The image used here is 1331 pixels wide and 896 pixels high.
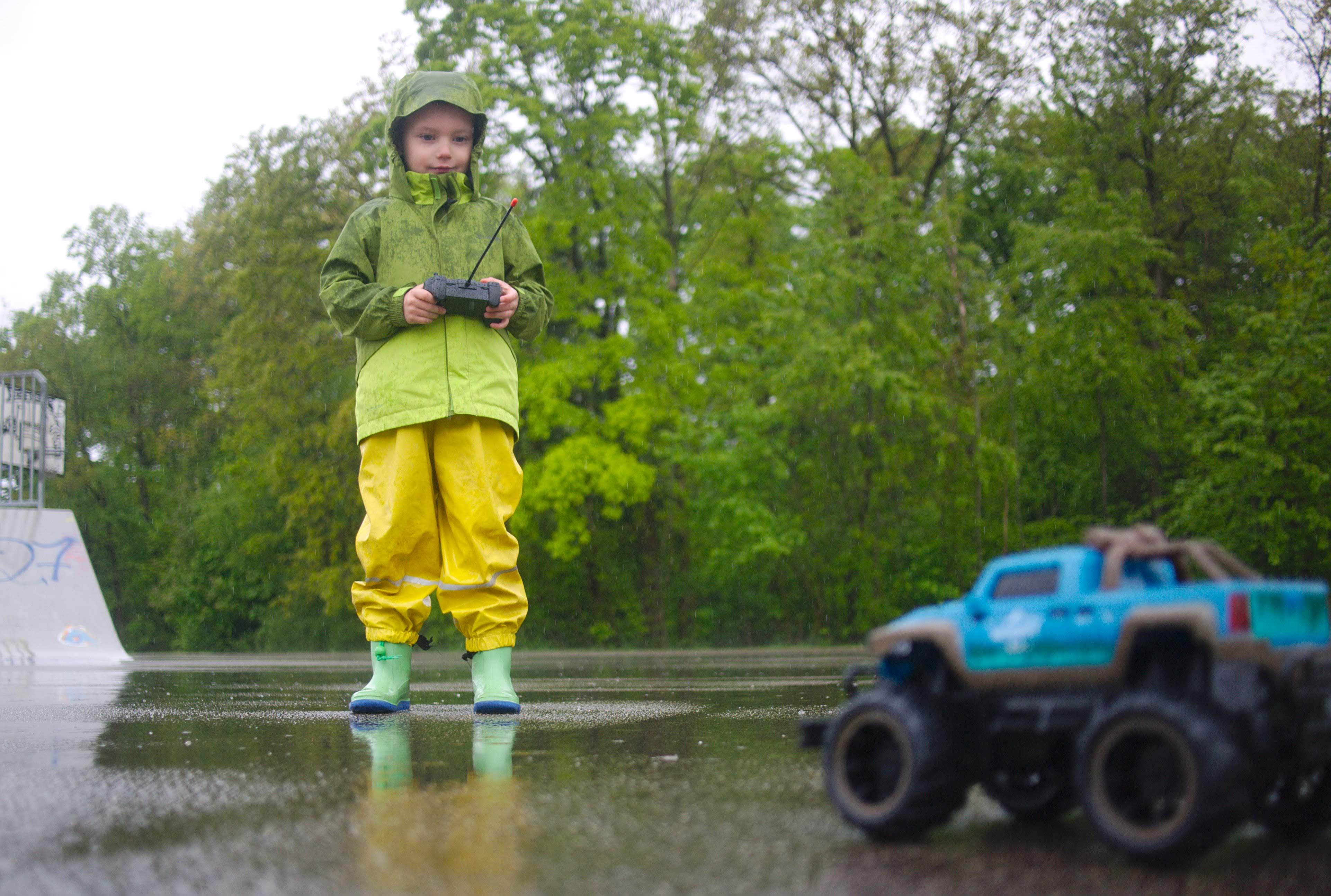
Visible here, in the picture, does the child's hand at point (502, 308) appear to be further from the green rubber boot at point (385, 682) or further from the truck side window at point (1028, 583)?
the truck side window at point (1028, 583)

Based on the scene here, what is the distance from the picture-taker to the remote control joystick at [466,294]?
4.98 metres

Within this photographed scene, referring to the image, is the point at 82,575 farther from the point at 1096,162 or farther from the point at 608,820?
the point at 1096,162

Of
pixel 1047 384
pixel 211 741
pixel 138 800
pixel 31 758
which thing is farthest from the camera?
pixel 1047 384

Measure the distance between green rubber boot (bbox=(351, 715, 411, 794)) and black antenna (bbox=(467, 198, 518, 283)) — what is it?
1.65 m

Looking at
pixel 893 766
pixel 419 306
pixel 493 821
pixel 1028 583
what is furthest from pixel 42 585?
pixel 1028 583

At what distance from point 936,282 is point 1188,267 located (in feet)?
24.1

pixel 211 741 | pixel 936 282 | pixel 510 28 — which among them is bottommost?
pixel 211 741

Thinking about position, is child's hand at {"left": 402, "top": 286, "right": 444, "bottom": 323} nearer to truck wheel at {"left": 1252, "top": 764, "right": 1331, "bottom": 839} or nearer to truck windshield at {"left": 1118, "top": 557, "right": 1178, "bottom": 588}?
truck windshield at {"left": 1118, "top": 557, "right": 1178, "bottom": 588}

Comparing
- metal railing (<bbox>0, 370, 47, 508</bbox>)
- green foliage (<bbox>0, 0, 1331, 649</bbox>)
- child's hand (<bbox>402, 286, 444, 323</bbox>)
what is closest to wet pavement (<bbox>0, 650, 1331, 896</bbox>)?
child's hand (<bbox>402, 286, 444, 323</bbox>)

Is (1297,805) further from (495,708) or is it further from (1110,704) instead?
(495,708)

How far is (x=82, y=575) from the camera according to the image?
38.0ft

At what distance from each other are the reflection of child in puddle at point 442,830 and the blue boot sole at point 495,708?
1253 mm

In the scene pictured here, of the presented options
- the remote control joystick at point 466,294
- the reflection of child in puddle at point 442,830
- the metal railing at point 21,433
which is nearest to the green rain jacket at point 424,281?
the remote control joystick at point 466,294

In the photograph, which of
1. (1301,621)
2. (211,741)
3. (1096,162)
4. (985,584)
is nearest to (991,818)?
(985,584)
